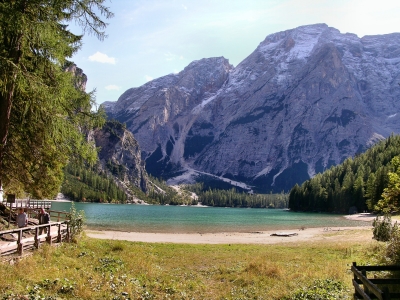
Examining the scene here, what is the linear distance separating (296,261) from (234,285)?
7.51 m

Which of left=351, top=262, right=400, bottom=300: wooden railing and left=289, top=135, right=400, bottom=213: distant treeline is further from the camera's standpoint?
left=289, top=135, right=400, bottom=213: distant treeline

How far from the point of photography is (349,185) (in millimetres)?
125125

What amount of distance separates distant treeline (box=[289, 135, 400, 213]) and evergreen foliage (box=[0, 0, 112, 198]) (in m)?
99.9

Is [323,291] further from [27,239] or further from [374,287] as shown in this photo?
[27,239]

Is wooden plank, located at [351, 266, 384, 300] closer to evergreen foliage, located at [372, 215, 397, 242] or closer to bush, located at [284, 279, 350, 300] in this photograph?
bush, located at [284, 279, 350, 300]

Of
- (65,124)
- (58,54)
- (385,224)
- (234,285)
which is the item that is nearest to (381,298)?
(234,285)

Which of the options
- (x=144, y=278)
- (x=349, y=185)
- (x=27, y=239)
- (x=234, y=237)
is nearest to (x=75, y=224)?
(x=27, y=239)

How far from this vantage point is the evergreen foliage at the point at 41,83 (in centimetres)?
1093

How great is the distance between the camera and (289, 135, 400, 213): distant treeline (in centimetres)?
11473

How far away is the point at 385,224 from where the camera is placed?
83.0 feet

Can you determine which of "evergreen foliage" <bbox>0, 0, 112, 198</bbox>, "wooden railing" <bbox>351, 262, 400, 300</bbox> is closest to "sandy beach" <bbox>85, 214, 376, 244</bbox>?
"evergreen foliage" <bbox>0, 0, 112, 198</bbox>

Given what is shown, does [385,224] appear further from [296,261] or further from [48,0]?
[48,0]

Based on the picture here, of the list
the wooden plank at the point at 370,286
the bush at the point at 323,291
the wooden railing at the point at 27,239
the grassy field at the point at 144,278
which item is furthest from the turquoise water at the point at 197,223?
the wooden plank at the point at 370,286

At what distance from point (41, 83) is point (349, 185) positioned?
431 feet
